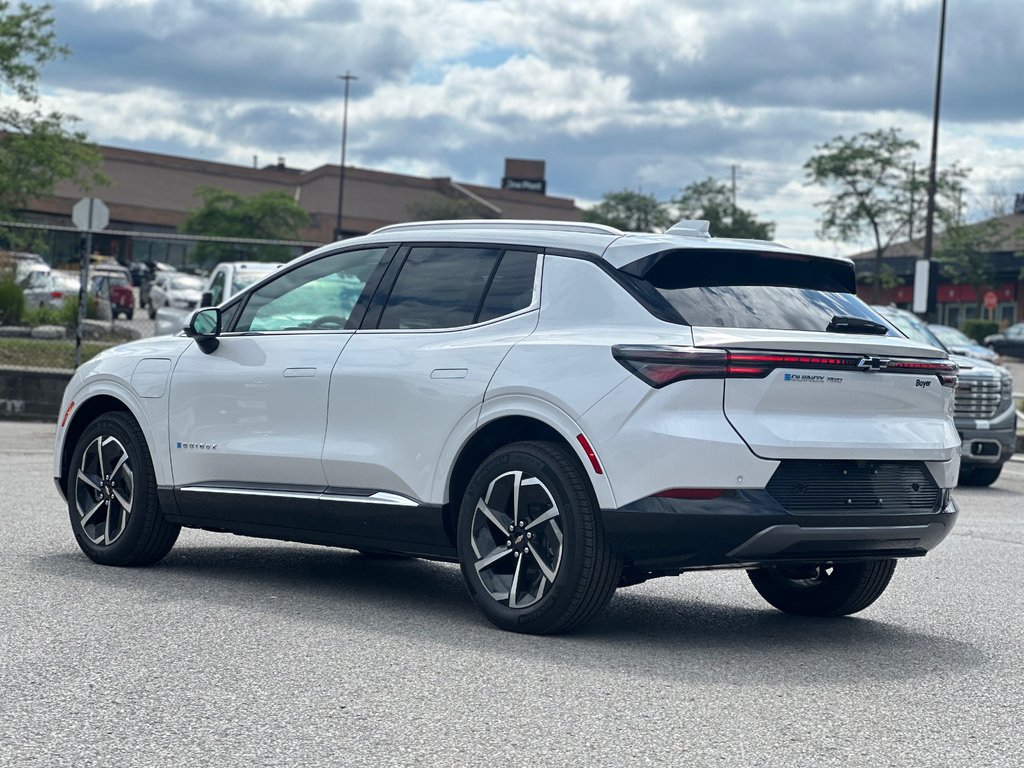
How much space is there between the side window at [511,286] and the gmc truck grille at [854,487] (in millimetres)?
1409

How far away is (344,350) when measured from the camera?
745cm

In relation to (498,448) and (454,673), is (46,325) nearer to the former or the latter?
(498,448)

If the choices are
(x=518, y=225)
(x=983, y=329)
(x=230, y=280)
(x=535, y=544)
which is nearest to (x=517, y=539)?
(x=535, y=544)

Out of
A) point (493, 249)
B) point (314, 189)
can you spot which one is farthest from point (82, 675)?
point (314, 189)

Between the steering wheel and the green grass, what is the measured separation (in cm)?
1371

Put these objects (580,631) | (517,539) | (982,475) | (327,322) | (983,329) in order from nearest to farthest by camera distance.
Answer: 1. (517,539)
2. (580,631)
3. (327,322)
4. (982,475)
5. (983,329)

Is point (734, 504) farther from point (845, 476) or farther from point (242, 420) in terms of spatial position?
point (242, 420)

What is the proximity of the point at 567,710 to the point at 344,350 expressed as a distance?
2657 millimetres

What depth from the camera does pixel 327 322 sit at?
25.3ft

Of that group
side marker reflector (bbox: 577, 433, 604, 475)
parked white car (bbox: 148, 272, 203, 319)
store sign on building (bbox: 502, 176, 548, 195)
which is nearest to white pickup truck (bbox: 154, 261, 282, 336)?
parked white car (bbox: 148, 272, 203, 319)

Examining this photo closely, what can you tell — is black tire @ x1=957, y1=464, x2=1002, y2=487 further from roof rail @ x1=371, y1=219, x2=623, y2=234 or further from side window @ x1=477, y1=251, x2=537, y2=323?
side window @ x1=477, y1=251, x2=537, y2=323

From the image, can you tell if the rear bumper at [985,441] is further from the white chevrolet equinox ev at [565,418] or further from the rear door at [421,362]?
the rear door at [421,362]

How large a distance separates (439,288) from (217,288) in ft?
47.5

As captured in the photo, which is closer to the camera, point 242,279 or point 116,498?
point 116,498
